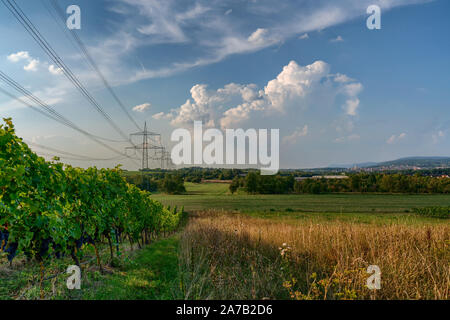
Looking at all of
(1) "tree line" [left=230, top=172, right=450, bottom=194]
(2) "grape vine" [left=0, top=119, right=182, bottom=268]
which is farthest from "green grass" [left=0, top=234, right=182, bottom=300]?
(1) "tree line" [left=230, top=172, right=450, bottom=194]

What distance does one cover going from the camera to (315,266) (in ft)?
19.5

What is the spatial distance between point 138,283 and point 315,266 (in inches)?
169

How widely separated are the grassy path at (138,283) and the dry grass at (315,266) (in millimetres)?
395

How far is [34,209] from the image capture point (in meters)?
3.81

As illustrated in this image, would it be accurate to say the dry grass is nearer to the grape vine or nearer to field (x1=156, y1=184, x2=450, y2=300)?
field (x1=156, y1=184, x2=450, y2=300)

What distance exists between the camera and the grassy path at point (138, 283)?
4.65m
